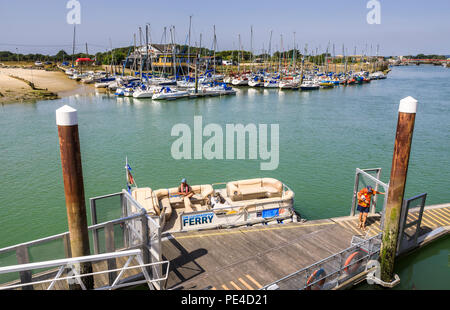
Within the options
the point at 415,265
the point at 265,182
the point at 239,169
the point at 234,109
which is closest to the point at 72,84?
the point at 234,109

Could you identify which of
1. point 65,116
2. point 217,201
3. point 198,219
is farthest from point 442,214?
point 65,116

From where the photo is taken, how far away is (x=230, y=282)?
9.84 meters

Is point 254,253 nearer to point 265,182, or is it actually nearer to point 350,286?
point 350,286

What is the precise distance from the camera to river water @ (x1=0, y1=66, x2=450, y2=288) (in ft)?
69.8

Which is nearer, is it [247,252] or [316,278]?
[316,278]

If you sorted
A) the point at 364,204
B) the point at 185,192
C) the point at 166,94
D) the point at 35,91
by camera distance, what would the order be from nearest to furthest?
the point at 364,204, the point at 185,192, the point at 166,94, the point at 35,91

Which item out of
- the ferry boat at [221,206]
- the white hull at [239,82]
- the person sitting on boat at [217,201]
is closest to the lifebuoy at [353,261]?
the ferry boat at [221,206]

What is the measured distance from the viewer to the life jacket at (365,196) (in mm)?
13094

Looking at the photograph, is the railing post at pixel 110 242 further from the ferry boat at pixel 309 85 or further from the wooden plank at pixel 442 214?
the ferry boat at pixel 309 85

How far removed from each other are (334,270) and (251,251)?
8.89ft

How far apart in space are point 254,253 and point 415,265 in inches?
277

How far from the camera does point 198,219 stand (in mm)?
13484

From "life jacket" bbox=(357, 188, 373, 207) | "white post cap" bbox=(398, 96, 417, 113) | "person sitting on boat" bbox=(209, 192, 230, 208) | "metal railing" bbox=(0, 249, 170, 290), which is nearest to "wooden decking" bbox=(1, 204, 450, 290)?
"metal railing" bbox=(0, 249, 170, 290)

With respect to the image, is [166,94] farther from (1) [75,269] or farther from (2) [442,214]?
(1) [75,269]
